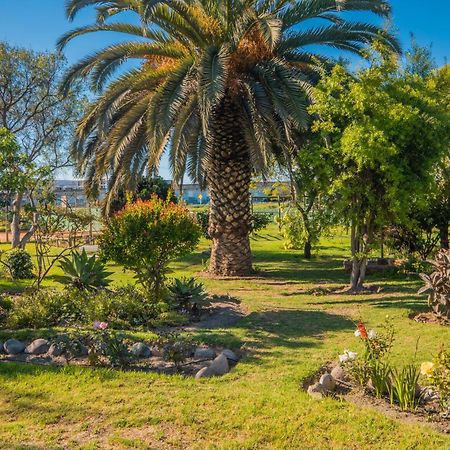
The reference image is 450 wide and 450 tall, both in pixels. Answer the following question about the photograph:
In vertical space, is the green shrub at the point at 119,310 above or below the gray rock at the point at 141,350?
above

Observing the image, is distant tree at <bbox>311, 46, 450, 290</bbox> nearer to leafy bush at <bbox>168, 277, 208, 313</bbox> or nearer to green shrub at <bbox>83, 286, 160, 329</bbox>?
leafy bush at <bbox>168, 277, 208, 313</bbox>

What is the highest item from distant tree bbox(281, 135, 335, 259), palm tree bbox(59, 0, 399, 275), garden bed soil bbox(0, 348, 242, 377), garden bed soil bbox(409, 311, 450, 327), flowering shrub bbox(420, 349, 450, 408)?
palm tree bbox(59, 0, 399, 275)

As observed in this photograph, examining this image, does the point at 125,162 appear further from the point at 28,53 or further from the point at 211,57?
the point at 28,53

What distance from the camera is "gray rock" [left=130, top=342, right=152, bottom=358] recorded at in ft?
20.4

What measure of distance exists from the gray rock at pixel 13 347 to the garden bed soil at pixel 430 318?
6.09 metres

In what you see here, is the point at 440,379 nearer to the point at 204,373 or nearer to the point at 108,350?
the point at 204,373

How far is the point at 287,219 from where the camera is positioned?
560 inches

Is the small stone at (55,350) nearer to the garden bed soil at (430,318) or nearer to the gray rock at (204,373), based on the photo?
the gray rock at (204,373)

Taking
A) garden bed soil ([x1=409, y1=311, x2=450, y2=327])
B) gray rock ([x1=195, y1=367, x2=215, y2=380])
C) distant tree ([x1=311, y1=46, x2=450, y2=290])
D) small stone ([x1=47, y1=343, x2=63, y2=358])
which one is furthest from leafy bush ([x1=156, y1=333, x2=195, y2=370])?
distant tree ([x1=311, y1=46, x2=450, y2=290])

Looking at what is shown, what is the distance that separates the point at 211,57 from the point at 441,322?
23.2ft

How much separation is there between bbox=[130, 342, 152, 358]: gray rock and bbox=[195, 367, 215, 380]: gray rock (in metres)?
0.92

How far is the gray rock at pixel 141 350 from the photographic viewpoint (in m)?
6.22

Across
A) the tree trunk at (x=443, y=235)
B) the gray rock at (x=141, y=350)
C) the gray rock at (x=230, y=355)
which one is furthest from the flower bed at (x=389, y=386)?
the tree trunk at (x=443, y=235)

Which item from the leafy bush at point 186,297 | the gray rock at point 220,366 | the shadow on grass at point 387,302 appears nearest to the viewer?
the gray rock at point 220,366
